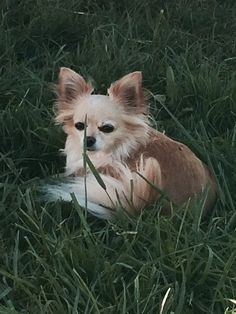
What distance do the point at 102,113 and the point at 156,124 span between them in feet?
1.36

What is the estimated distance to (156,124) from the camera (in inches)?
101

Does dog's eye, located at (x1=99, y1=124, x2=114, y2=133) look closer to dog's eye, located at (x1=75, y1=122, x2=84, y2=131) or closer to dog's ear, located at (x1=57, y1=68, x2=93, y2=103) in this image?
dog's eye, located at (x1=75, y1=122, x2=84, y2=131)

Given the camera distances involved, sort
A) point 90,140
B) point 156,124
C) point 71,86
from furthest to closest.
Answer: point 156,124, point 71,86, point 90,140

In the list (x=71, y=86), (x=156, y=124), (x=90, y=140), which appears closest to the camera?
(x=90, y=140)

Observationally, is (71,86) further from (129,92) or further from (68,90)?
(129,92)

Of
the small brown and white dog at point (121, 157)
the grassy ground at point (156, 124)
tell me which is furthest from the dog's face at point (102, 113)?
the grassy ground at point (156, 124)

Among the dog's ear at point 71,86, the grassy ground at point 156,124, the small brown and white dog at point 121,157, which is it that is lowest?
the grassy ground at point 156,124

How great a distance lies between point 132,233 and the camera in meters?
2.01

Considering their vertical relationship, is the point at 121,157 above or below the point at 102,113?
below

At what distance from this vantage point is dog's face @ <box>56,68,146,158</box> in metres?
2.19

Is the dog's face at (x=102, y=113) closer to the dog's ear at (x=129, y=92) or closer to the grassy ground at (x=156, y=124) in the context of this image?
the dog's ear at (x=129, y=92)

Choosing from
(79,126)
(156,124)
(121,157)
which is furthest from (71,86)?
(156,124)

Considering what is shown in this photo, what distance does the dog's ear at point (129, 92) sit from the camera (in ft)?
7.41

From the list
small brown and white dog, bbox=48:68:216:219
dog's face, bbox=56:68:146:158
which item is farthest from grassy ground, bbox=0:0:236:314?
dog's face, bbox=56:68:146:158
